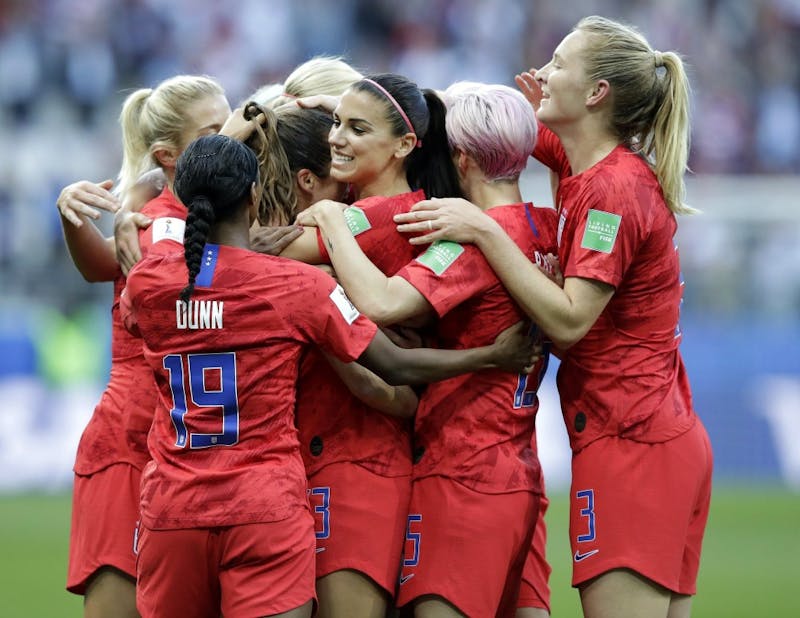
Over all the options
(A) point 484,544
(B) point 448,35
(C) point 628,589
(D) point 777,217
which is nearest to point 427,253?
(A) point 484,544

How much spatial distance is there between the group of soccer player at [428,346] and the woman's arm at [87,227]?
5.4 inches

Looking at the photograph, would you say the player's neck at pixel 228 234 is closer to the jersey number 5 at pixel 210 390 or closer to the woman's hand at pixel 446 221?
the jersey number 5 at pixel 210 390

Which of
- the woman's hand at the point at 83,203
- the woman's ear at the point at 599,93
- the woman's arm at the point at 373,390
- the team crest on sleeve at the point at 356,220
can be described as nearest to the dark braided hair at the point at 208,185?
the team crest on sleeve at the point at 356,220

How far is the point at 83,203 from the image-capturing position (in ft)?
17.1

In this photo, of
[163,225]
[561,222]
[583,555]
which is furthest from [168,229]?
[583,555]

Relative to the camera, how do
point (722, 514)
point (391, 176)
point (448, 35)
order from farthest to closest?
point (448, 35) < point (722, 514) < point (391, 176)

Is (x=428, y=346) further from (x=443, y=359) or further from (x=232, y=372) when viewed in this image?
(x=232, y=372)

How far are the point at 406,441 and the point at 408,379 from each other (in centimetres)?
41

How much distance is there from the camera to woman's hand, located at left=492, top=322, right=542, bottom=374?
4680mm

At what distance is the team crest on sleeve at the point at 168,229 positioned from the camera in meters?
4.90

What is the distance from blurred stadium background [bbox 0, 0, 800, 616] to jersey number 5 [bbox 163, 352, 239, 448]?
510 cm

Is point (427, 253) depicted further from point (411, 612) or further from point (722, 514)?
point (722, 514)

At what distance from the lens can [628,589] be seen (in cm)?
461

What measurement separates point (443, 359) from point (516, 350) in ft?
0.94
